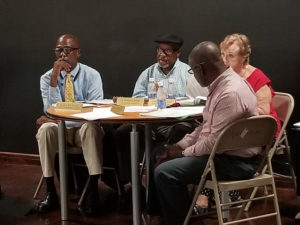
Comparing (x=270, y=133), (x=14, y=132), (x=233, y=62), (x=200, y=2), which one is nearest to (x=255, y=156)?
(x=270, y=133)

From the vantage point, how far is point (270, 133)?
272cm

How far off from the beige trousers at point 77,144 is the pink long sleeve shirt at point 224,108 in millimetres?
1008

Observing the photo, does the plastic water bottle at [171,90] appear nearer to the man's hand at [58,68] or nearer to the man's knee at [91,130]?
the man's knee at [91,130]

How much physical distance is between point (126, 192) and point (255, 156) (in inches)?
64.0

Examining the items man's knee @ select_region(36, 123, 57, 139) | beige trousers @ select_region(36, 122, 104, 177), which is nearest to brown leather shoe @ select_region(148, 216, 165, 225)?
beige trousers @ select_region(36, 122, 104, 177)

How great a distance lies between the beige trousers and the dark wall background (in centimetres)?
113

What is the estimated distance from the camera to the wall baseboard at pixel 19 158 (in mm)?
5291

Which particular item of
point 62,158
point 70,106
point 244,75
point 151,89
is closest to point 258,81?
point 244,75

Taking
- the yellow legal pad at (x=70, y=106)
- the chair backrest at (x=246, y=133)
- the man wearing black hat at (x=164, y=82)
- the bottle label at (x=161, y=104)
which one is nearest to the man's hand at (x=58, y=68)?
the yellow legal pad at (x=70, y=106)

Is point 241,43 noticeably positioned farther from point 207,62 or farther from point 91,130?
point 91,130

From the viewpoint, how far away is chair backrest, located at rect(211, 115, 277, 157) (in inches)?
101

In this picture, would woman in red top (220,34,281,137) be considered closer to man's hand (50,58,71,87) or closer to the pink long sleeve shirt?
the pink long sleeve shirt

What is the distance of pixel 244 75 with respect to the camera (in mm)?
3775

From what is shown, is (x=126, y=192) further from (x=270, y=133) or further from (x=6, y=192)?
(x=270, y=133)
